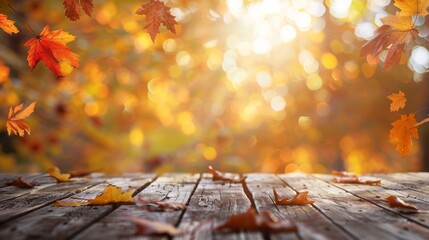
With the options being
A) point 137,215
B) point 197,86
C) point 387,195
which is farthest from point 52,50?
point 197,86

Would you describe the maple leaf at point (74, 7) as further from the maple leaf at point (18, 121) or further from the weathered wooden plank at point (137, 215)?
the weathered wooden plank at point (137, 215)

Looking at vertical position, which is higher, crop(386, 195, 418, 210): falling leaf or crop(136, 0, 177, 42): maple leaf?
crop(136, 0, 177, 42): maple leaf

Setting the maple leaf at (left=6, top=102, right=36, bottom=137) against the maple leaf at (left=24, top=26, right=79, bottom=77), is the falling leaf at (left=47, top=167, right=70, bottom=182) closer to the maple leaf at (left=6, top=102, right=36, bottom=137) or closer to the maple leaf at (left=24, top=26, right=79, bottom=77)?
the maple leaf at (left=6, top=102, right=36, bottom=137)

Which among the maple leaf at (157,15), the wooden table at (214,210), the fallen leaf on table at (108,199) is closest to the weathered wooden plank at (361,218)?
the wooden table at (214,210)

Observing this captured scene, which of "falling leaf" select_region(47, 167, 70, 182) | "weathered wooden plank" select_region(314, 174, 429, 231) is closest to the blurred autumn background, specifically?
"falling leaf" select_region(47, 167, 70, 182)

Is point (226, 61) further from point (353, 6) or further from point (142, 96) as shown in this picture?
point (353, 6)

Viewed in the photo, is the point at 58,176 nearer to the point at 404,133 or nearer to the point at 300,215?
the point at 300,215

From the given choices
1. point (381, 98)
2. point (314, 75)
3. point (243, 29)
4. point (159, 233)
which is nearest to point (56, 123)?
point (243, 29)
